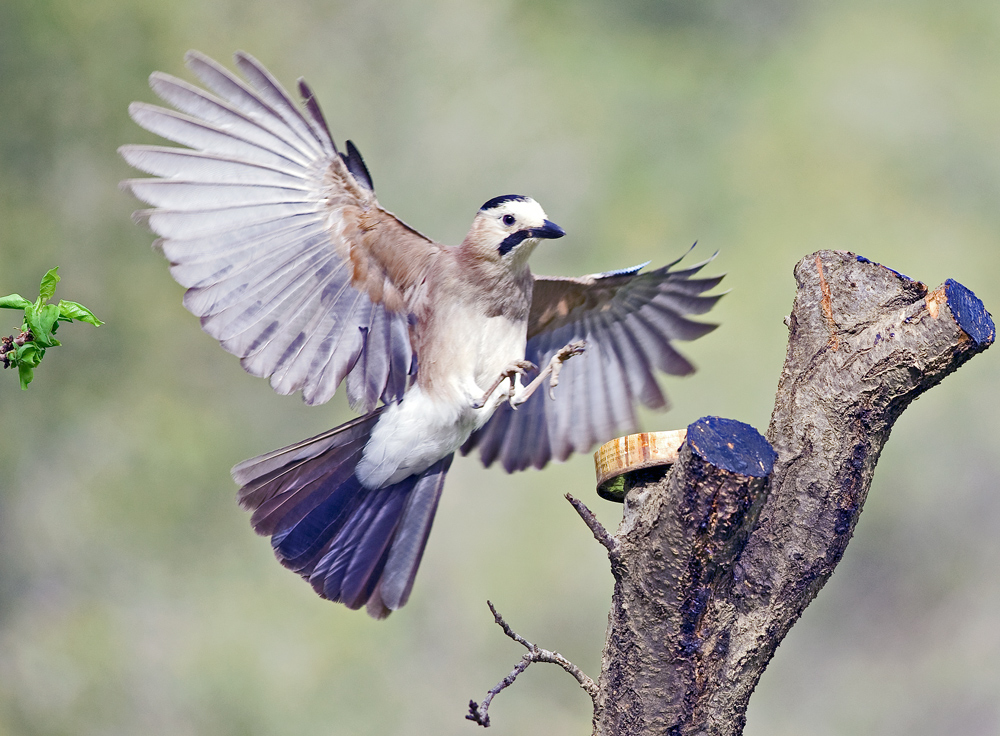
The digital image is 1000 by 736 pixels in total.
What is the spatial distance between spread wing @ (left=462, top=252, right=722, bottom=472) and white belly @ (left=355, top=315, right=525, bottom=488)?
0.31 metres

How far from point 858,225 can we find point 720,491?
3.43 m

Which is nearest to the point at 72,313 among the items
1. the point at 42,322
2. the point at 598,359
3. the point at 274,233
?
the point at 42,322

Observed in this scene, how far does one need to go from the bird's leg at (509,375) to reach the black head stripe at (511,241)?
31 cm

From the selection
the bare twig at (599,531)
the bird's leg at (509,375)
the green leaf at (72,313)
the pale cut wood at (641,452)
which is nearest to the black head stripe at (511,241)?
the bird's leg at (509,375)

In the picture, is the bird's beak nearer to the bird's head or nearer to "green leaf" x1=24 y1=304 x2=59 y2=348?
the bird's head

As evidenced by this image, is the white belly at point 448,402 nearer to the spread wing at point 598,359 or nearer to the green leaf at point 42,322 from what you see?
the spread wing at point 598,359

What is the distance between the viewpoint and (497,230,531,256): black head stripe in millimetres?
2637

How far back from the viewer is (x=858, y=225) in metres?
4.66

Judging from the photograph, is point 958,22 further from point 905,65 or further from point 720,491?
point 720,491

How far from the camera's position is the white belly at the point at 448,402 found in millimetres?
2639

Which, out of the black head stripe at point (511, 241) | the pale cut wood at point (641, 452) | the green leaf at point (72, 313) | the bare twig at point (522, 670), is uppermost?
the black head stripe at point (511, 241)

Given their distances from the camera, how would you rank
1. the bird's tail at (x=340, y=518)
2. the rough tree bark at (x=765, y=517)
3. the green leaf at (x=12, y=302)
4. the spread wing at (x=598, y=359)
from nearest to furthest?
1. the green leaf at (x=12, y=302)
2. the rough tree bark at (x=765, y=517)
3. the bird's tail at (x=340, y=518)
4. the spread wing at (x=598, y=359)

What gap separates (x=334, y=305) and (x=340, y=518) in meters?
0.59

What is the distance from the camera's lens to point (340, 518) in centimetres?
268
